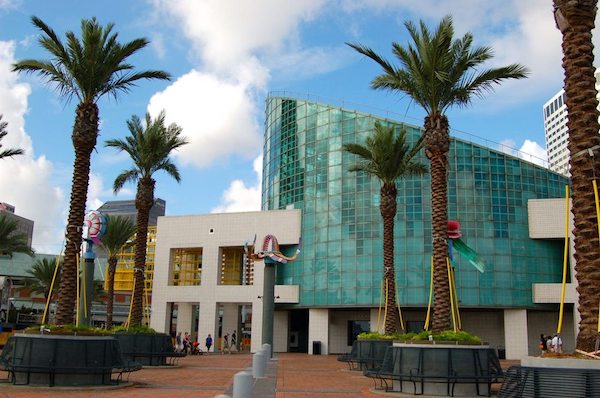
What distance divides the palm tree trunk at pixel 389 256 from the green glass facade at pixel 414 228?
17673 millimetres

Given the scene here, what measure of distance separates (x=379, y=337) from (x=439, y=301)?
8.66 metres

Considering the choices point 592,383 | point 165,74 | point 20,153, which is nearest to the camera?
point 592,383

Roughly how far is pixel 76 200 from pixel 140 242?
36.9ft

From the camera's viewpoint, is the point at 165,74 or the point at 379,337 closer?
the point at 165,74

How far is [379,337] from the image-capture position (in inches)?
1100

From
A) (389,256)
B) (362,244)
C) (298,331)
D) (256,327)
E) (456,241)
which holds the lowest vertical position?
(298,331)

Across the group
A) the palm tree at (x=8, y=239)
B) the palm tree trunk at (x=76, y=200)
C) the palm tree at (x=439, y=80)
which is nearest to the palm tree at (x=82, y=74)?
the palm tree trunk at (x=76, y=200)

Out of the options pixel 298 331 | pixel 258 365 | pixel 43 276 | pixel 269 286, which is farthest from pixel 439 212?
pixel 43 276

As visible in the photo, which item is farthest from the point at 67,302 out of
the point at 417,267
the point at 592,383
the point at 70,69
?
the point at 417,267

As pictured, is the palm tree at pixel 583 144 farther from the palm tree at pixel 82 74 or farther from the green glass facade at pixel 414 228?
the green glass facade at pixel 414 228

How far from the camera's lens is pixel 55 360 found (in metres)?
17.2

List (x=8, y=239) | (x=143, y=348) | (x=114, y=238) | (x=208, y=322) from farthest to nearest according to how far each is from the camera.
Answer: (x=208, y=322) < (x=114, y=238) < (x=8, y=239) < (x=143, y=348)

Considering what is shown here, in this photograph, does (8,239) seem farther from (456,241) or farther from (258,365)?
(456,241)

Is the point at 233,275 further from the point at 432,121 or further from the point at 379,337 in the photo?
the point at 432,121
